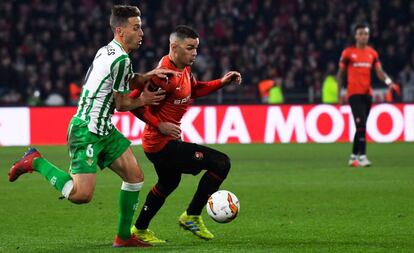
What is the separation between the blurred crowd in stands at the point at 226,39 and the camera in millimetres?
26984

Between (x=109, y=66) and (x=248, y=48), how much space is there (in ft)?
71.4

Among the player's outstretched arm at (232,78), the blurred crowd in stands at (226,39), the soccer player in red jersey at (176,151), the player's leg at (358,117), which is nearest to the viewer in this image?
the soccer player in red jersey at (176,151)

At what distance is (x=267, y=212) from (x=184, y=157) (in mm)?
2345

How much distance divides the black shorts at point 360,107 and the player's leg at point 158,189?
752cm

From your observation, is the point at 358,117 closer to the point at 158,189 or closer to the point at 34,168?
the point at 158,189

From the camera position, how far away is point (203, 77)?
88.7 ft

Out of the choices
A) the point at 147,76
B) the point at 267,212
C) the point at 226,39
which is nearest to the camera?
the point at 147,76

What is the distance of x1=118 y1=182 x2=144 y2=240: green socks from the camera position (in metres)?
7.62

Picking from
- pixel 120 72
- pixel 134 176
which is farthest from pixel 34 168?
pixel 120 72

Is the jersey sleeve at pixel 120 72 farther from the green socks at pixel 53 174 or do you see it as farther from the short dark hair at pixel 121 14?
the green socks at pixel 53 174

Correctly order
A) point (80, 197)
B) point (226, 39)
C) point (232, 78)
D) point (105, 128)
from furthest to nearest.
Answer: point (226, 39) < point (232, 78) < point (105, 128) < point (80, 197)

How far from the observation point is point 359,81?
15.4 meters

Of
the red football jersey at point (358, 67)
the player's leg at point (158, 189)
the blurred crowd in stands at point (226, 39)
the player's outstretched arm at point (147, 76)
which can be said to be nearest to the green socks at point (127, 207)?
the player's leg at point (158, 189)

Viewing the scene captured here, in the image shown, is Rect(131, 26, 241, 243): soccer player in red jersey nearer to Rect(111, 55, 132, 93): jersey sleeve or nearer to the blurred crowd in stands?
Rect(111, 55, 132, 93): jersey sleeve
